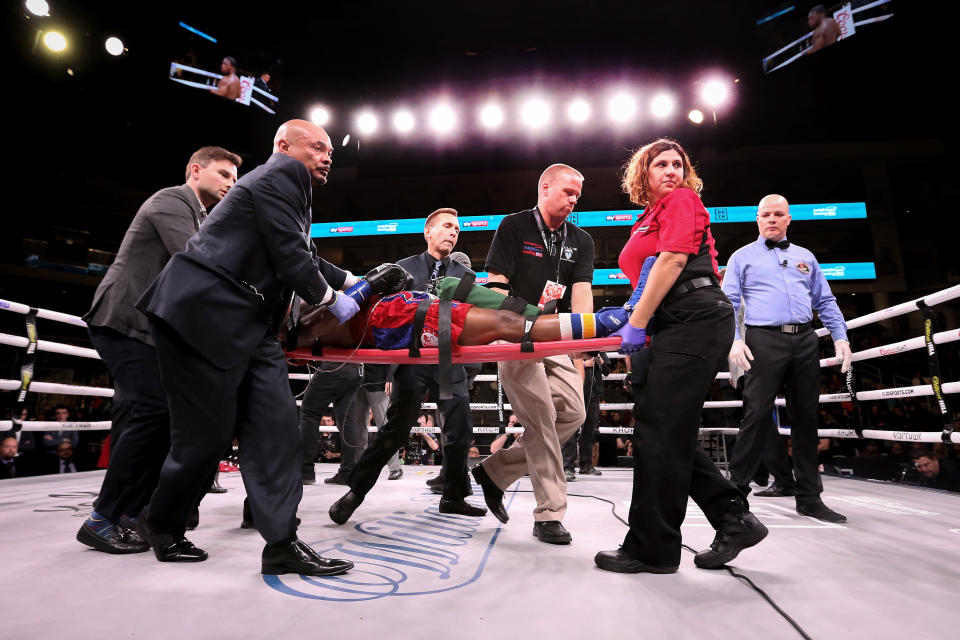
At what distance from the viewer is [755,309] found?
294 cm

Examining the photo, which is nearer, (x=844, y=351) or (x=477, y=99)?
(x=844, y=351)

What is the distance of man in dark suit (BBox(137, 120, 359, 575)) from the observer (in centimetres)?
150

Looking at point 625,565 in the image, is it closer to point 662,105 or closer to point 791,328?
point 791,328

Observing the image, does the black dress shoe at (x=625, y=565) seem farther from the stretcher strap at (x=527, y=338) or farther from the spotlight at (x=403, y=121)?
the spotlight at (x=403, y=121)

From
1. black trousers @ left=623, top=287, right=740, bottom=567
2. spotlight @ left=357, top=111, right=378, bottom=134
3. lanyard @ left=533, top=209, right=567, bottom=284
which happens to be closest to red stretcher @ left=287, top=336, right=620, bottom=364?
black trousers @ left=623, top=287, right=740, bottom=567

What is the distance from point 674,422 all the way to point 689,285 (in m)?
0.46

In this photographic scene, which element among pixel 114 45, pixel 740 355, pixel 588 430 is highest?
pixel 114 45

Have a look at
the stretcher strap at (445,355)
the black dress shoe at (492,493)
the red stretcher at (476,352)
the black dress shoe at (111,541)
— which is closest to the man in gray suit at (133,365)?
the black dress shoe at (111,541)

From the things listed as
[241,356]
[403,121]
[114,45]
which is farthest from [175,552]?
[114,45]

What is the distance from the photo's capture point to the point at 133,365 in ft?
6.41

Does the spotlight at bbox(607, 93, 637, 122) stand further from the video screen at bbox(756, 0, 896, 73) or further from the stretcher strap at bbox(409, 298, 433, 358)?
the stretcher strap at bbox(409, 298, 433, 358)

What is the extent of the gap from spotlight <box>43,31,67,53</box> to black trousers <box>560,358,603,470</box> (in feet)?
31.4

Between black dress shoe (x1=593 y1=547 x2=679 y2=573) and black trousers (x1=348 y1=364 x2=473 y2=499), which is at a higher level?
black trousers (x1=348 y1=364 x2=473 y2=499)

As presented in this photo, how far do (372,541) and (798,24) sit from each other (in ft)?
30.9
